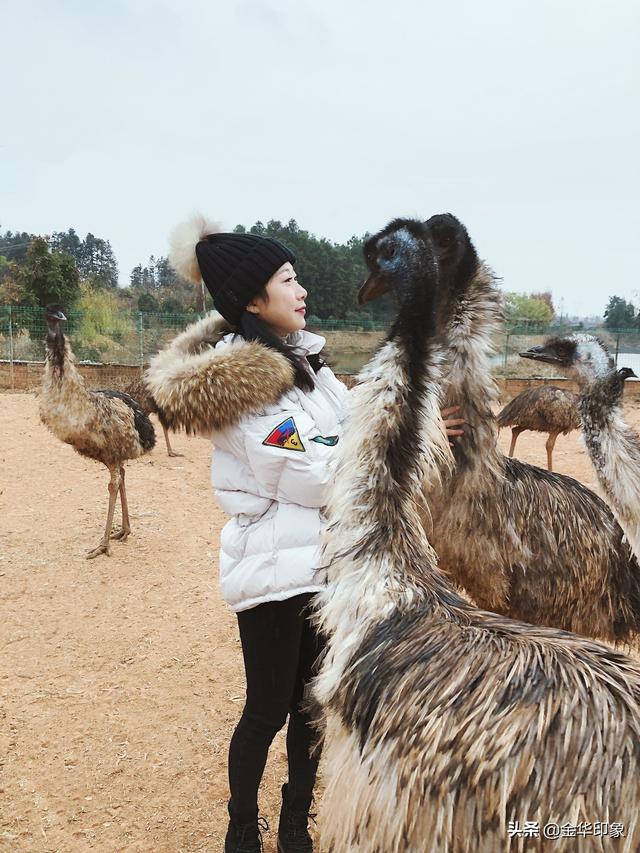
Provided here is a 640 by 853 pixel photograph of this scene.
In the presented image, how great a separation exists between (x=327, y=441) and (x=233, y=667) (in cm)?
219

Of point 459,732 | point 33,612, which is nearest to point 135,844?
point 459,732

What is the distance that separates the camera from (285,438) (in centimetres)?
171

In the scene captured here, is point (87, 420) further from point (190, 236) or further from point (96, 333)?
point (96, 333)

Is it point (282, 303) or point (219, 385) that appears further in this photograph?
point (282, 303)

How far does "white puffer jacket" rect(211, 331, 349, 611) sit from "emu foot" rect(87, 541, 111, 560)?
11.5 feet

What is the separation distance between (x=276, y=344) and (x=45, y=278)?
835 inches

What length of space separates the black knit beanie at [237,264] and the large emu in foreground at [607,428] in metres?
1.26

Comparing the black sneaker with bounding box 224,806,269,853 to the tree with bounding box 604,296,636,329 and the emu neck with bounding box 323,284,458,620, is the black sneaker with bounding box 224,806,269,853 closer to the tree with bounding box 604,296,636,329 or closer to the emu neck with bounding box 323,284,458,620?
the emu neck with bounding box 323,284,458,620

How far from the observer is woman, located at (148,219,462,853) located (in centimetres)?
174

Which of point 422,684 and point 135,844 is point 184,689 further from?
point 422,684

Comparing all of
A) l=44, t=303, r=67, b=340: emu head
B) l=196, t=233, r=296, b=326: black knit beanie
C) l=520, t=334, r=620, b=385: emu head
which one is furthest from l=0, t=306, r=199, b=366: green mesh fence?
l=196, t=233, r=296, b=326: black knit beanie

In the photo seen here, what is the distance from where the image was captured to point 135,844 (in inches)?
92.4

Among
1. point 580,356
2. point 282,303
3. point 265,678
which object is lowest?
point 265,678

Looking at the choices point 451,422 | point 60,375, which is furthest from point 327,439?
point 60,375
